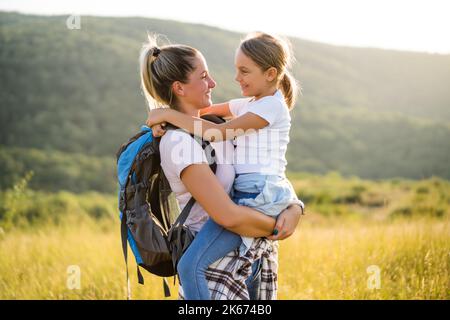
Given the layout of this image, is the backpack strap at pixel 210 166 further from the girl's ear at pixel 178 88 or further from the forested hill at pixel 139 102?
the forested hill at pixel 139 102

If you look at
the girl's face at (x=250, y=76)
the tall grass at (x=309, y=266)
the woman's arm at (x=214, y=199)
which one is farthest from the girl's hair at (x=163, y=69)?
the tall grass at (x=309, y=266)

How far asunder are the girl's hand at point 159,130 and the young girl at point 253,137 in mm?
22

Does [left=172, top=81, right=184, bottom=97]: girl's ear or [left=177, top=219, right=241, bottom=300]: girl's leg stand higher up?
[left=172, top=81, right=184, bottom=97]: girl's ear

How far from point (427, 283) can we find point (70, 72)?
101 ft

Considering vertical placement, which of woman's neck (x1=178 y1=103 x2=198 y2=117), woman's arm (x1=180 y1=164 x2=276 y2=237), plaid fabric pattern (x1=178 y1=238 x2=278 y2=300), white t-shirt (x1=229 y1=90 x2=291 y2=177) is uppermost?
woman's neck (x1=178 y1=103 x2=198 y2=117)

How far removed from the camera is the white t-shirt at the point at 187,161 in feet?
8.79

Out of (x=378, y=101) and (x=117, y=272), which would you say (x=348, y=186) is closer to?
(x=378, y=101)

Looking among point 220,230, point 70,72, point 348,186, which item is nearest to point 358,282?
point 220,230

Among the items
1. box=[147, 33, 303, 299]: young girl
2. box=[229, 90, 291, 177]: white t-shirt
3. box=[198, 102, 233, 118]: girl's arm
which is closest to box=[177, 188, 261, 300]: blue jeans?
box=[147, 33, 303, 299]: young girl

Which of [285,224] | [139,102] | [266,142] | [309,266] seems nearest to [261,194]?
[285,224]

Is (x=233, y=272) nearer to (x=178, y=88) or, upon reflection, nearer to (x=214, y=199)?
(x=214, y=199)

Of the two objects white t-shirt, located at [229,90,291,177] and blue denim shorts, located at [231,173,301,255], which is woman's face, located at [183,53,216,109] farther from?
blue denim shorts, located at [231,173,301,255]

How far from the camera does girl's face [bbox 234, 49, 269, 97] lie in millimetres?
3145

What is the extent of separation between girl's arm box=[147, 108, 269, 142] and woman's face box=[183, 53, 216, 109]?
19 cm
